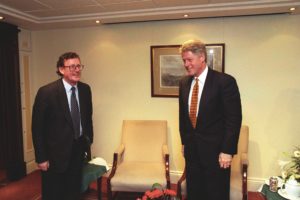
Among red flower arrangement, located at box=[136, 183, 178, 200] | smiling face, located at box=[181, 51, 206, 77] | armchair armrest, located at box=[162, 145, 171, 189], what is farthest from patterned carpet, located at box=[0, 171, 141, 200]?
smiling face, located at box=[181, 51, 206, 77]

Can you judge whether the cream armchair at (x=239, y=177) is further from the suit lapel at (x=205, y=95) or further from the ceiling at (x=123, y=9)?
the ceiling at (x=123, y=9)

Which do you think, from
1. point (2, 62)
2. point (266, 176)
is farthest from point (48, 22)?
Result: point (266, 176)

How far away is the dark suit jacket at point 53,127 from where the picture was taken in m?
2.15

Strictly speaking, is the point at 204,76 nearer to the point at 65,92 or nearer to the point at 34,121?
the point at 65,92

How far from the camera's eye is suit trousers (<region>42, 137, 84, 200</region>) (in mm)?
2256

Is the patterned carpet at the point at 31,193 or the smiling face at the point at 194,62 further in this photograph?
the patterned carpet at the point at 31,193

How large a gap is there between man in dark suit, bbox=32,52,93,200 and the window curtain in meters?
1.61

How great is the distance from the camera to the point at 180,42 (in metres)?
3.35

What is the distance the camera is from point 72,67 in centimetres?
219

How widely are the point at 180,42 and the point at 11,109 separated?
8.03 ft

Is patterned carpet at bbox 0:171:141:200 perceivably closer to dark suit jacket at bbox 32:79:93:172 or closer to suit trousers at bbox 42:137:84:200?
suit trousers at bbox 42:137:84:200

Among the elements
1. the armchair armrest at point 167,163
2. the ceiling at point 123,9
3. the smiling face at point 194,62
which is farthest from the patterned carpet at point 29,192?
the ceiling at point 123,9

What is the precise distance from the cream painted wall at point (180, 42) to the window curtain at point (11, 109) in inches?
16.4

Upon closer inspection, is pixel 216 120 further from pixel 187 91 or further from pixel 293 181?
pixel 293 181
